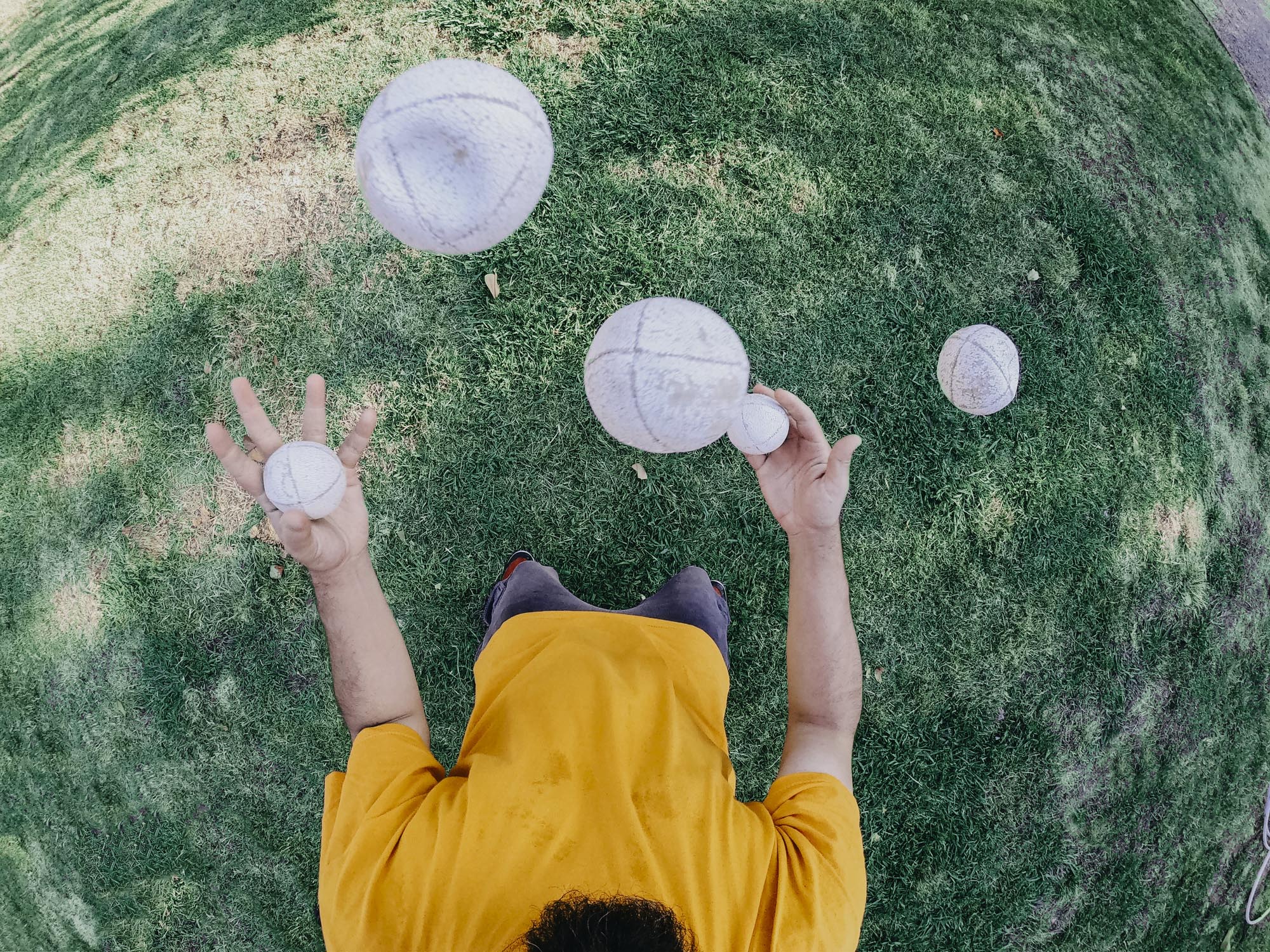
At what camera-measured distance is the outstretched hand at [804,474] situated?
2.81 m

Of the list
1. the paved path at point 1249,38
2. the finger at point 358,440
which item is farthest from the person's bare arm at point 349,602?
the paved path at point 1249,38

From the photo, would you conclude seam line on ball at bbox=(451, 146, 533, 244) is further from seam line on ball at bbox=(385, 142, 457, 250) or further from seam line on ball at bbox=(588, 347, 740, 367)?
seam line on ball at bbox=(588, 347, 740, 367)

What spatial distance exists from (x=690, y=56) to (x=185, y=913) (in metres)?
5.66

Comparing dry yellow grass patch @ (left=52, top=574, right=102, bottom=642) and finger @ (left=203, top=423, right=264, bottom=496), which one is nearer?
finger @ (left=203, top=423, right=264, bottom=496)

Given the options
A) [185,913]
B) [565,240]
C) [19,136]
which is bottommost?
[185,913]

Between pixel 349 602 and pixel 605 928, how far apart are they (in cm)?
139

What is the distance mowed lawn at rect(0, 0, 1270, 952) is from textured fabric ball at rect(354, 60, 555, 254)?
5.13ft

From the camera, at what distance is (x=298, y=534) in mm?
2396

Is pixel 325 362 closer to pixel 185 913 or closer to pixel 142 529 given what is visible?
pixel 142 529

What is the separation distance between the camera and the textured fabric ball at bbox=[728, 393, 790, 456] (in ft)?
9.36

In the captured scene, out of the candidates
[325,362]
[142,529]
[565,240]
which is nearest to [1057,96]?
[565,240]

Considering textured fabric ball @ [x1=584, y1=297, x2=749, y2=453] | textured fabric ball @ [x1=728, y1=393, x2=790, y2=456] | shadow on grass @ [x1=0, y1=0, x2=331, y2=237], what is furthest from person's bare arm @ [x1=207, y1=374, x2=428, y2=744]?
shadow on grass @ [x1=0, y1=0, x2=331, y2=237]

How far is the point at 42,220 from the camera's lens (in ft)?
14.0

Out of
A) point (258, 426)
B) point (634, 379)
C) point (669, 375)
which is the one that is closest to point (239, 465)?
point (258, 426)
